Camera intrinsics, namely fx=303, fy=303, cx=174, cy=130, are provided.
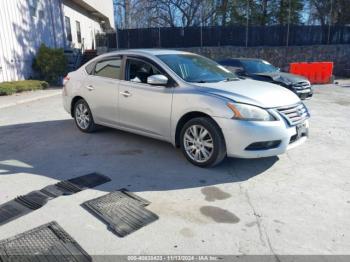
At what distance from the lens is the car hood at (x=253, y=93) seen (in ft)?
13.3

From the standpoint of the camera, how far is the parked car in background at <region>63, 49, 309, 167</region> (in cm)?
399

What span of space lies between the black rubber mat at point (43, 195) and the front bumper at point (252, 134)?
5.64ft

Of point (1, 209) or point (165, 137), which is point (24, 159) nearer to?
point (1, 209)

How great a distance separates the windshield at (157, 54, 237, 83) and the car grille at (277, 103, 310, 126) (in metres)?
1.18

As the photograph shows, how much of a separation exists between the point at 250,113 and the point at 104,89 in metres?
2.85

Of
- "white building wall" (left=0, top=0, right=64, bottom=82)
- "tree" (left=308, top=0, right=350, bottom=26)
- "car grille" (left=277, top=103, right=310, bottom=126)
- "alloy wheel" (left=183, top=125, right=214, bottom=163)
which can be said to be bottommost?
"alloy wheel" (left=183, top=125, right=214, bottom=163)

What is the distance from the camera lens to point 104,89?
5566 millimetres

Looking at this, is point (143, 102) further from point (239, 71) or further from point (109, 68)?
point (239, 71)

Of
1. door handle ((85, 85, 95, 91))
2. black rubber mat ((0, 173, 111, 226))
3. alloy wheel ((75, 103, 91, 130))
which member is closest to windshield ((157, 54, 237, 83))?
door handle ((85, 85, 95, 91))

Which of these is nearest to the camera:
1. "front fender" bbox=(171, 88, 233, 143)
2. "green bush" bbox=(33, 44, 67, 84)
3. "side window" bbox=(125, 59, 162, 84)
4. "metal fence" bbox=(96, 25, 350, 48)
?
"front fender" bbox=(171, 88, 233, 143)

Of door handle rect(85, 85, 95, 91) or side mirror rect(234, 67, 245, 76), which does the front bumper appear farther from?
side mirror rect(234, 67, 245, 76)

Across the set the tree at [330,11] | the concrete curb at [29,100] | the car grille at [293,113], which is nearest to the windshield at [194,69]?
the car grille at [293,113]

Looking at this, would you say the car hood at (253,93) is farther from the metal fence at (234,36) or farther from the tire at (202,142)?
the metal fence at (234,36)

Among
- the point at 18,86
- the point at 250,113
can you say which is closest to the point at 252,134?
the point at 250,113
